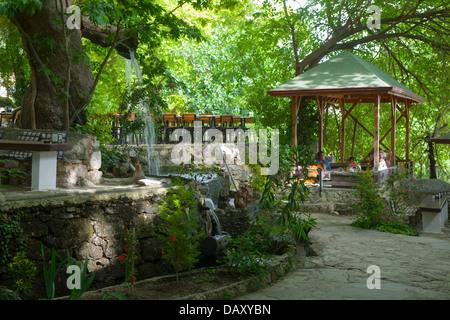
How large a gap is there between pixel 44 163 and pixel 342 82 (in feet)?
26.8

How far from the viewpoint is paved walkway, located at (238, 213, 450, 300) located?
16.4 ft

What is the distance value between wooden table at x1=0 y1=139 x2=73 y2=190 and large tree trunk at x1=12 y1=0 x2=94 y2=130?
2.07 m

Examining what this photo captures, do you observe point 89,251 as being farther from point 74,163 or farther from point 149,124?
point 149,124

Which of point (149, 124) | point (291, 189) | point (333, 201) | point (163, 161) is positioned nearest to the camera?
point (291, 189)

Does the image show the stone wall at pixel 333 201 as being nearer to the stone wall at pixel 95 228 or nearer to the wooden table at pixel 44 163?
the stone wall at pixel 95 228

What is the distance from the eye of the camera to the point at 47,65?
9.25 meters

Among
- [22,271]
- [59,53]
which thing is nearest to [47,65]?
[59,53]

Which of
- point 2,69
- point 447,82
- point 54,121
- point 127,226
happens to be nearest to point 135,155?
point 54,121

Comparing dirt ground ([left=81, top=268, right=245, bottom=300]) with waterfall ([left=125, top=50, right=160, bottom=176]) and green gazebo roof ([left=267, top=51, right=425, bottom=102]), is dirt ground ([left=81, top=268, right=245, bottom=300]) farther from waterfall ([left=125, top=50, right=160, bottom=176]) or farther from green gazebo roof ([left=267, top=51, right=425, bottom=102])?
green gazebo roof ([left=267, top=51, right=425, bottom=102])

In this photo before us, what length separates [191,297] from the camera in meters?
4.67

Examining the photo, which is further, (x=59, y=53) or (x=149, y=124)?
(x=149, y=124)

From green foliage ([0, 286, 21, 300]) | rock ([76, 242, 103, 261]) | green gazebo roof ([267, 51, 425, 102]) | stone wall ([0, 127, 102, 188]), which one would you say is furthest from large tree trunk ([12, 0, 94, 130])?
green gazebo roof ([267, 51, 425, 102])

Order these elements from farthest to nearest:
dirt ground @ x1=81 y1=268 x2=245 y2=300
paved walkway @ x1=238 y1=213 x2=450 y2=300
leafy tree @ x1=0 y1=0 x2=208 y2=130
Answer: leafy tree @ x1=0 y1=0 x2=208 y2=130 → paved walkway @ x1=238 y1=213 x2=450 y2=300 → dirt ground @ x1=81 y1=268 x2=245 y2=300
